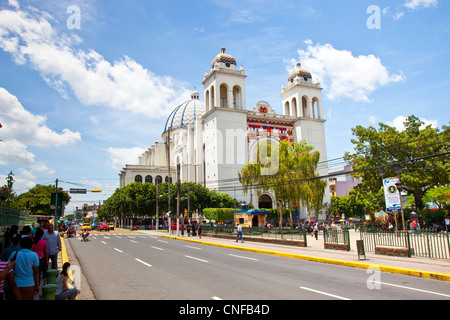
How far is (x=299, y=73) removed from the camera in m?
62.3

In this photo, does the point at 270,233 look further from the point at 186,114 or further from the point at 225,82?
the point at 186,114

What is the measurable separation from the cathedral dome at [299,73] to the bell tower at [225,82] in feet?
38.6

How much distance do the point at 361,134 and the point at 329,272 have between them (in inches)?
1092

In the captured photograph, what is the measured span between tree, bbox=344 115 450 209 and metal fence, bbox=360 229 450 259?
1333cm

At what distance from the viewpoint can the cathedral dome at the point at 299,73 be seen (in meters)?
62.3

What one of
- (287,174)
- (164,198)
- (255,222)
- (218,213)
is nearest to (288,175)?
(287,174)

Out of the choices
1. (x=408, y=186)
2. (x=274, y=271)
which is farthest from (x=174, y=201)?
(x=274, y=271)

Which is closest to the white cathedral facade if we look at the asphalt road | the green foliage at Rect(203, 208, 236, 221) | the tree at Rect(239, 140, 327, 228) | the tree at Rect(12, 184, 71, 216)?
the green foliage at Rect(203, 208, 236, 221)

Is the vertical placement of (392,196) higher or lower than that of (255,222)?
higher

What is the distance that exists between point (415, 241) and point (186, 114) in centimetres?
6744

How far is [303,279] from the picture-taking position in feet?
31.0

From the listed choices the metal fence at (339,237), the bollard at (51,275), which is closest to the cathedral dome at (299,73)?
the metal fence at (339,237)

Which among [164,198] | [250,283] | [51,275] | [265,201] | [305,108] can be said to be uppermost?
[305,108]
